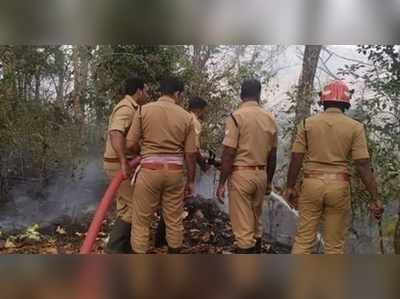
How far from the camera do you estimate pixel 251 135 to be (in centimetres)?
454

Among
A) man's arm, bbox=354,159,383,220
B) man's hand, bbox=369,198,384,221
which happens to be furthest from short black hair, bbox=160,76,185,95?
man's hand, bbox=369,198,384,221

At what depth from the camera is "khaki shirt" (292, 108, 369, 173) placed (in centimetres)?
452

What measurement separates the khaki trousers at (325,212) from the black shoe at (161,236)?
98cm

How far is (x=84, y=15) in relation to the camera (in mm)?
4527

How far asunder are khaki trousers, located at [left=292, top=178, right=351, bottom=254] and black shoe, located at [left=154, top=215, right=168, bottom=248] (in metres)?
0.98

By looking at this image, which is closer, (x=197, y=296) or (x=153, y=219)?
(x=197, y=296)

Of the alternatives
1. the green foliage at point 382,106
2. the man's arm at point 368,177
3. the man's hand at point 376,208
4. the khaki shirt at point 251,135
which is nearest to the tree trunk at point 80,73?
the khaki shirt at point 251,135

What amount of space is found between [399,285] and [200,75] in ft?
6.52

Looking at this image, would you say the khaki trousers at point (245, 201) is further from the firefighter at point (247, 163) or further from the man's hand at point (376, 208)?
the man's hand at point (376, 208)

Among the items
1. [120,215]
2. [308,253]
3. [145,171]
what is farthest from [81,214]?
[308,253]

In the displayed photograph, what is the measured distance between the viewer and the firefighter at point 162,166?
4.50 meters

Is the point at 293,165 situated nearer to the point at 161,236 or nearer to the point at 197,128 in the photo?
the point at 197,128

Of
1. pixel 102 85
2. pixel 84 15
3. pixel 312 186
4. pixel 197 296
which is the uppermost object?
pixel 84 15

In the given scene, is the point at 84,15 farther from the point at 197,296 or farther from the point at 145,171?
the point at 197,296
